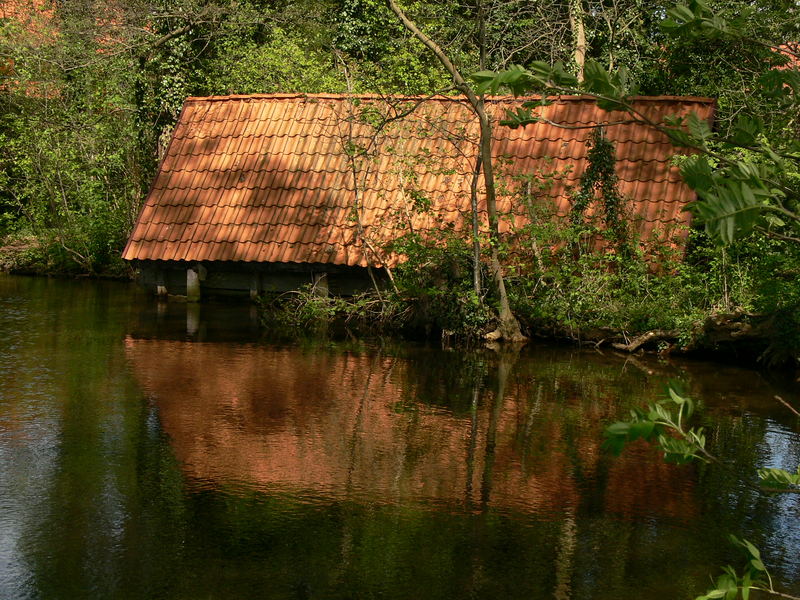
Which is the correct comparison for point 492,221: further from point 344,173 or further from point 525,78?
point 525,78

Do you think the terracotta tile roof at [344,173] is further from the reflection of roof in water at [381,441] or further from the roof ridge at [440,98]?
the reflection of roof in water at [381,441]

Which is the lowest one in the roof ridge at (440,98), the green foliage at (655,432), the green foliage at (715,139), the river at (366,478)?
the river at (366,478)

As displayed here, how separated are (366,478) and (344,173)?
35.4 ft

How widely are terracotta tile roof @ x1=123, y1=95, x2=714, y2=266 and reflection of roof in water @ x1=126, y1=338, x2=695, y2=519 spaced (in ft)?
15.8

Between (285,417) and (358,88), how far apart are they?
1108 cm

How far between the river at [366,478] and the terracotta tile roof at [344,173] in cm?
360

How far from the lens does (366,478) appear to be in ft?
25.9

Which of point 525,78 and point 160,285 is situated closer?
point 525,78

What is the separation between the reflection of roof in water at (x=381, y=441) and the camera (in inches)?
301

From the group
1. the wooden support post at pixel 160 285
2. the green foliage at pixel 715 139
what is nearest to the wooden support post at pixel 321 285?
the wooden support post at pixel 160 285

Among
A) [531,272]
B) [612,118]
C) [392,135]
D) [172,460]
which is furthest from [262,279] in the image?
[172,460]

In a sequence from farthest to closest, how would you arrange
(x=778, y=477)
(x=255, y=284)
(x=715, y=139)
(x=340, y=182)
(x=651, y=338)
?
(x=255, y=284) → (x=340, y=182) → (x=651, y=338) → (x=715, y=139) → (x=778, y=477)

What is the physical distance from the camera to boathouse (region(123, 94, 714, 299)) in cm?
1625

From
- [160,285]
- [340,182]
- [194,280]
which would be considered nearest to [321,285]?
[340,182]
